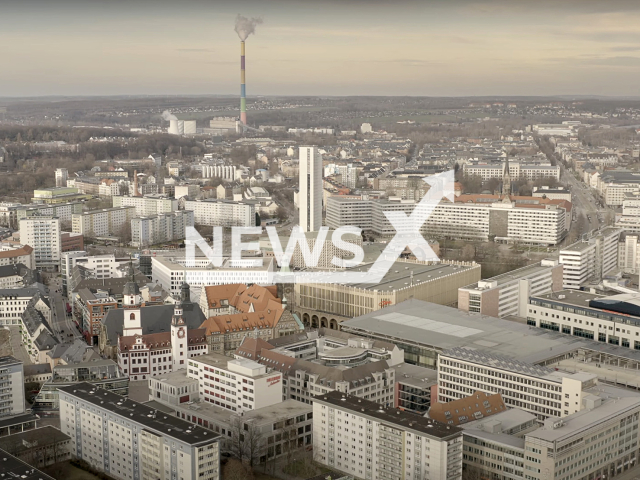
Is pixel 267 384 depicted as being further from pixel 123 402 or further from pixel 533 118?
pixel 533 118

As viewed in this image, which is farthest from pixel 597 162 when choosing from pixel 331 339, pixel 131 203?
pixel 331 339

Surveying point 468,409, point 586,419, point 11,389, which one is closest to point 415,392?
point 468,409

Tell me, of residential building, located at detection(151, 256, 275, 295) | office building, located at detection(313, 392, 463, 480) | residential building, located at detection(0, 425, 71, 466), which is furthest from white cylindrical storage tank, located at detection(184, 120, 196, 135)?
office building, located at detection(313, 392, 463, 480)

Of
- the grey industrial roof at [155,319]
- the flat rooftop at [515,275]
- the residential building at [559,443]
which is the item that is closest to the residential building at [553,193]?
the flat rooftop at [515,275]

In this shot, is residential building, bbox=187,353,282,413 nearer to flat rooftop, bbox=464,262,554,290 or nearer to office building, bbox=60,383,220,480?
office building, bbox=60,383,220,480

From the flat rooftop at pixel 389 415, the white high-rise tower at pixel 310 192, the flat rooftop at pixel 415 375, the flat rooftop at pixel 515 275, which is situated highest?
the white high-rise tower at pixel 310 192

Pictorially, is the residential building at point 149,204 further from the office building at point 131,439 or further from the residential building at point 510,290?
the office building at point 131,439

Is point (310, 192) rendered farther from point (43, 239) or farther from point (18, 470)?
point (18, 470)
